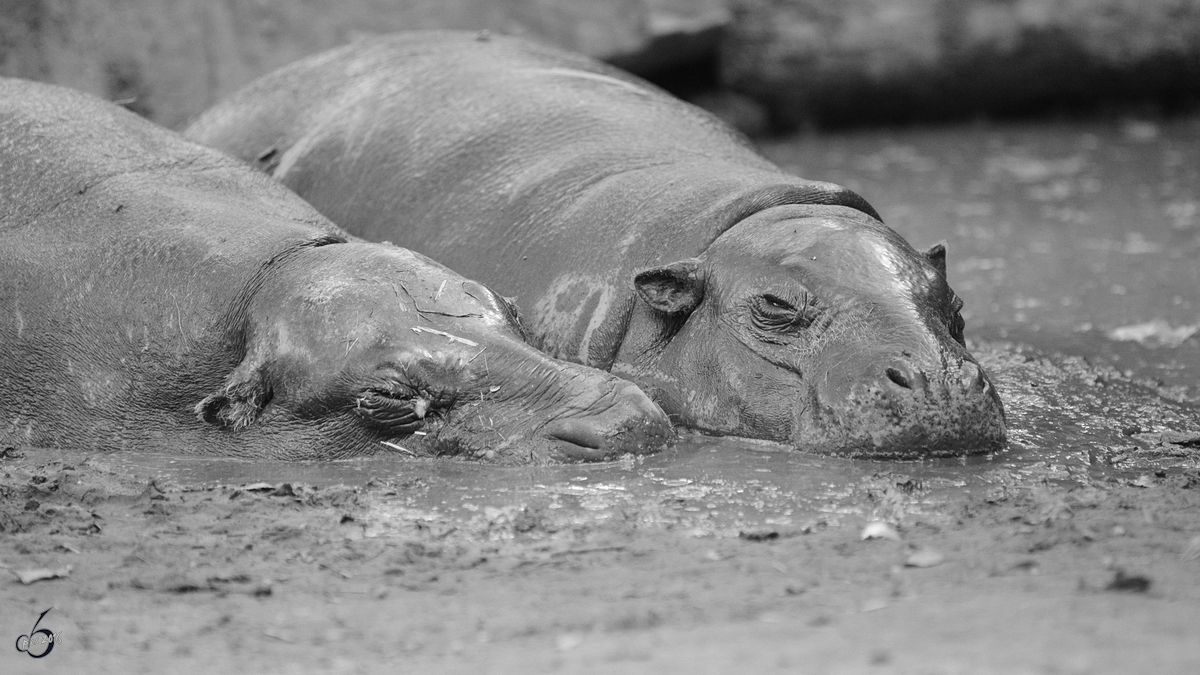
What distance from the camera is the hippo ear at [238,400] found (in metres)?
6.47

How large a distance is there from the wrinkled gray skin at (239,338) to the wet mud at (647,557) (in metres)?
0.17

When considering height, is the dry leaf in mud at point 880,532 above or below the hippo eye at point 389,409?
above

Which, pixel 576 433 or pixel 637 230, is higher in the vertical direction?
pixel 637 230

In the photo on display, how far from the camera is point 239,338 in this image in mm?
6734

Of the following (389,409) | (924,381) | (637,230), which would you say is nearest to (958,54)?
(637,230)

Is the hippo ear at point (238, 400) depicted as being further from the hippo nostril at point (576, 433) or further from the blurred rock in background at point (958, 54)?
the blurred rock in background at point (958, 54)

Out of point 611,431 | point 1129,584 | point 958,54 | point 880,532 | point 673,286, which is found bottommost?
point 611,431

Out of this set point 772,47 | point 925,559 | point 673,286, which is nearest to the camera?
point 925,559

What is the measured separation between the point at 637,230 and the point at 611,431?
147 centimetres

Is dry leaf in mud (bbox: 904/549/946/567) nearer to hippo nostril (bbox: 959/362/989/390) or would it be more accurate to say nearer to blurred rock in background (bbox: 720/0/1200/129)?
hippo nostril (bbox: 959/362/989/390)

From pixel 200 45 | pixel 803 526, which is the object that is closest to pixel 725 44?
pixel 200 45

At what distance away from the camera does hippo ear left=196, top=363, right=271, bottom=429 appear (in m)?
6.47

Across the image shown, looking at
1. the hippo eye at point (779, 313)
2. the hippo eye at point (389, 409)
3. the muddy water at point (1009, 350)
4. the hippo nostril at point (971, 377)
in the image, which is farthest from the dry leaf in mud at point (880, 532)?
the hippo eye at point (389, 409)

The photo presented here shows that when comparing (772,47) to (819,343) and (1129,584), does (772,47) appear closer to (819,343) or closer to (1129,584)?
(819,343)
